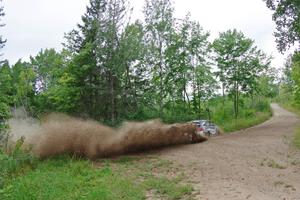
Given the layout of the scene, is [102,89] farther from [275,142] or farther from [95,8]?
[275,142]

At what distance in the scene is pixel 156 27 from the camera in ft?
114

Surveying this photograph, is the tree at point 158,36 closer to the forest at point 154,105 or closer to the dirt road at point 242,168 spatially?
the forest at point 154,105

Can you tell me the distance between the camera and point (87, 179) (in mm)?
12188

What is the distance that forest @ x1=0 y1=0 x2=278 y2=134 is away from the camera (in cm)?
2853

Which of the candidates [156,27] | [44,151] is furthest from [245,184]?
[156,27]

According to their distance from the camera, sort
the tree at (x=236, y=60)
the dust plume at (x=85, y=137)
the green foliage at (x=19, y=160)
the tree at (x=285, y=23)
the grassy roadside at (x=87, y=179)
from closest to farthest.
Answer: the grassy roadside at (x=87, y=179) → the green foliage at (x=19, y=160) → the dust plume at (x=85, y=137) → the tree at (x=285, y=23) → the tree at (x=236, y=60)

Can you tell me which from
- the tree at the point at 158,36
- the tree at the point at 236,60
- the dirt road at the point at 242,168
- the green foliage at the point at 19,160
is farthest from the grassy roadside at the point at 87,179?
the tree at the point at 236,60

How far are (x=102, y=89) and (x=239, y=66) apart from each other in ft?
56.7

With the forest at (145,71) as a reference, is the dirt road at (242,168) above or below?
below

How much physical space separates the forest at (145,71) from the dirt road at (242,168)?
887cm

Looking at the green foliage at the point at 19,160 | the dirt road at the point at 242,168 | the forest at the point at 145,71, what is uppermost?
the forest at the point at 145,71

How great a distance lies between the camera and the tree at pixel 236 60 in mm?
40500

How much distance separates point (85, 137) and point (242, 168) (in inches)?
273

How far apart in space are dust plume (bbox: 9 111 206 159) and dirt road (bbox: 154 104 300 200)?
1.13m
